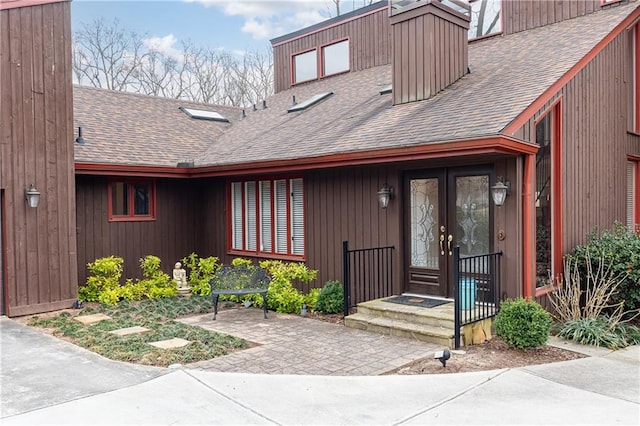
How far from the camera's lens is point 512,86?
722 cm

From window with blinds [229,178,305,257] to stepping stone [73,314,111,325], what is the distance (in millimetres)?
3018

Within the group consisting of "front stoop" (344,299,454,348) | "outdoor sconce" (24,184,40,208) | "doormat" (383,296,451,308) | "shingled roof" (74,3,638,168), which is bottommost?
"front stoop" (344,299,454,348)

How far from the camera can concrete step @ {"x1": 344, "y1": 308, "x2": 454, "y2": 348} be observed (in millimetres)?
5904

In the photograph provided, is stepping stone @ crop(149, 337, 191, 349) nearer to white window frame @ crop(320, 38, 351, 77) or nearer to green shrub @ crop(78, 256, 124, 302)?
green shrub @ crop(78, 256, 124, 302)

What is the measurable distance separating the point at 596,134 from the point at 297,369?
5791mm

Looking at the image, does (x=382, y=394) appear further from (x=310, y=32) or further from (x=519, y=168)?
(x=310, y=32)

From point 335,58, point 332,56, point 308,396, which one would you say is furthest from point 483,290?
point 332,56

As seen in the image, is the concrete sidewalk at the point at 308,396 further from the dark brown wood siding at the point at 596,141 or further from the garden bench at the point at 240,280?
the garden bench at the point at 240,280

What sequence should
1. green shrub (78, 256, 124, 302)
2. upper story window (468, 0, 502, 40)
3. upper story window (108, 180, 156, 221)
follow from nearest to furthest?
green shrub (78, 256, 124, 302) → upper story window (108, 180, 156, 221) → upper story window (468, 0, 502, 40)

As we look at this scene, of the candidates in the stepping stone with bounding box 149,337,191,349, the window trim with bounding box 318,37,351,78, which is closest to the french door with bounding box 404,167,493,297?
the stepping stone with bounding box 149,337,191,349

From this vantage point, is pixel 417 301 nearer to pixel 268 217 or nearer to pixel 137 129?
pixel 268 217

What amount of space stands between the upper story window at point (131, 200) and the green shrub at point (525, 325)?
6884mm

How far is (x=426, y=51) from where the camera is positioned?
8227 millimetres

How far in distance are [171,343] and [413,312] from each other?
2884mm
